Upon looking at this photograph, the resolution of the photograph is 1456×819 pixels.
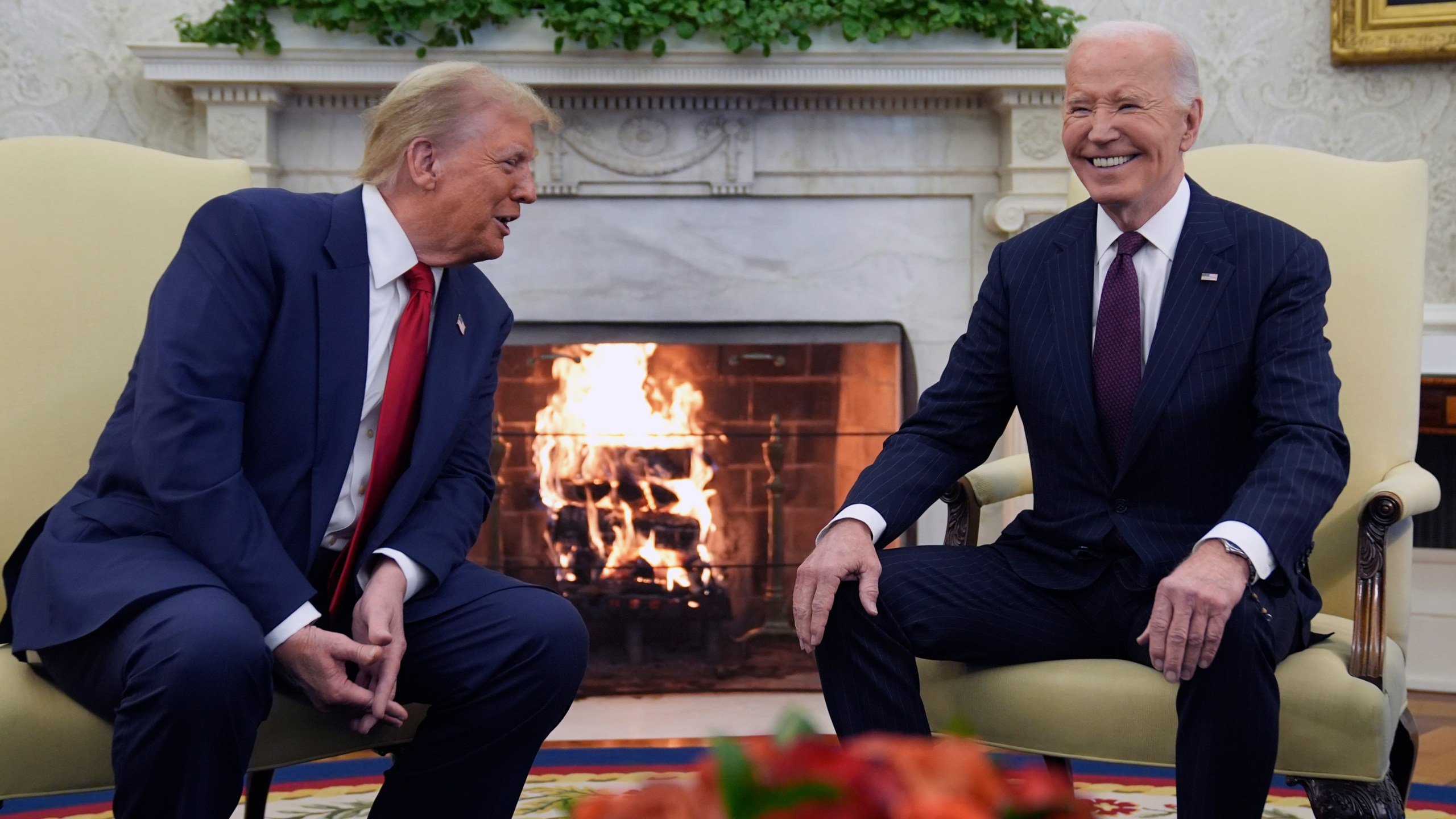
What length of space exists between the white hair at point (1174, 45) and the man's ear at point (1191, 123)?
0.5 inches

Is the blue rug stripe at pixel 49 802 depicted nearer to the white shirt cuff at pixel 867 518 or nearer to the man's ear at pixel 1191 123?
the white shirt cuff at pixel 867 518

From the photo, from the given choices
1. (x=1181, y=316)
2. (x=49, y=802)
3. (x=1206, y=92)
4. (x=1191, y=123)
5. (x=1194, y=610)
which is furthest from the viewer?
(x=1206, y=92)

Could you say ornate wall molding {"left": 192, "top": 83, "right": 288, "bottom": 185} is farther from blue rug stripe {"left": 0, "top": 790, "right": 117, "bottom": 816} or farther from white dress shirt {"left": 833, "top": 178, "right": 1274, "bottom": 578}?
white dress shirt {"left": 833, "top": 178, "right": 1274, "bottom": 578}

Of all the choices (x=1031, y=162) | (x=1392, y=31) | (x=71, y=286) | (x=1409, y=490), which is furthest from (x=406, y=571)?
(x=1392, y=31)

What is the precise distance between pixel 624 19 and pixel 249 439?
68.6 inches

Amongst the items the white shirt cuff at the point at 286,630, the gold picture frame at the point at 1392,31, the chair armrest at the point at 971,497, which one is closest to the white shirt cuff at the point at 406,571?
the white shirt cuff at the point at 286,630

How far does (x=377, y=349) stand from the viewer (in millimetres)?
1706

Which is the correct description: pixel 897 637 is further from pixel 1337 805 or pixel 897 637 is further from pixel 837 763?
pixel 837 763

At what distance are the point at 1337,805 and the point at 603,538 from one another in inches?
84.2

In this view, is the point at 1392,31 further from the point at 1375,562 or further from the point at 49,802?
the point at 49,802

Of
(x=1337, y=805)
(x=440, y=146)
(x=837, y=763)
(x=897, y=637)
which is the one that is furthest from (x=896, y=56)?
(x=837, y=763)

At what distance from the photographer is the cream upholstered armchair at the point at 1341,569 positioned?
1.51 meters

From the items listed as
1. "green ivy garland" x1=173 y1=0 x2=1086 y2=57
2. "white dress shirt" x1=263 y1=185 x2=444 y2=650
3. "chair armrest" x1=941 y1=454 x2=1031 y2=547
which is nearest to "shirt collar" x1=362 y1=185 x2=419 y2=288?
"white dress shirt" x1=263 y1=185 x2=444 y2=650

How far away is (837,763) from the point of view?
61 cm
